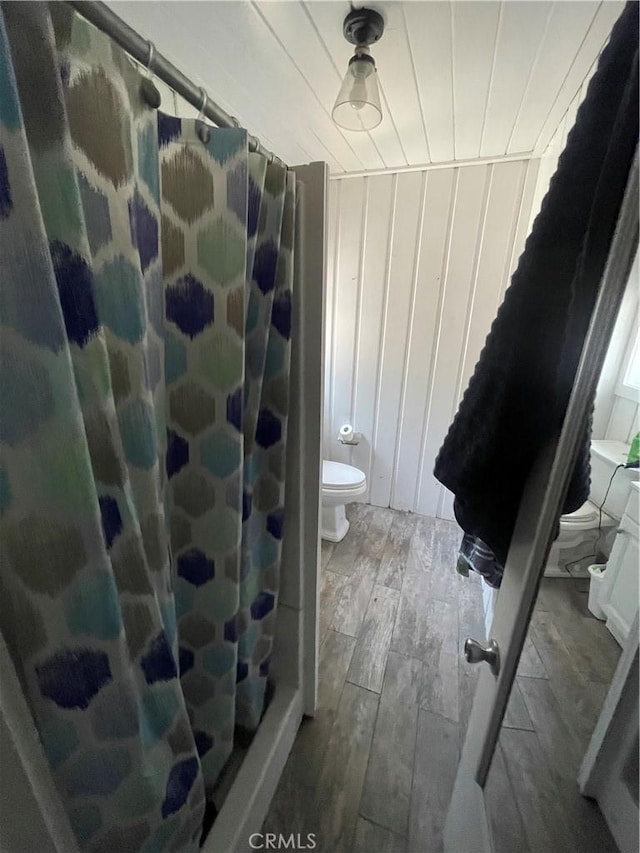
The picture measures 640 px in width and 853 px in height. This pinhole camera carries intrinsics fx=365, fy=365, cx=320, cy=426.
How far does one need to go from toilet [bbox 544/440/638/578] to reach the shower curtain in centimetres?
67

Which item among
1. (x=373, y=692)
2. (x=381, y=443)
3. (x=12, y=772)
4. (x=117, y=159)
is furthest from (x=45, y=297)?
Answer: (x=381, y=443)

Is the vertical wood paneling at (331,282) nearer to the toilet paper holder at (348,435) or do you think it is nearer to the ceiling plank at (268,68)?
the toilet paper holder at (348,435)

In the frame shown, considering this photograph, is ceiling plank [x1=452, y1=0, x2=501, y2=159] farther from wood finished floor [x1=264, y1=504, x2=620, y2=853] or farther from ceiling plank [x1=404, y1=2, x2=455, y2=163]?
wood finished floor [x1=264, y1=504, x2=620, y2=853]

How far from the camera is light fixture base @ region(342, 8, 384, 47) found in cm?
108

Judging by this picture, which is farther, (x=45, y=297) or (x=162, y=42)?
(x=162, y=42)

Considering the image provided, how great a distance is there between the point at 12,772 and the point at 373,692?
139 cm

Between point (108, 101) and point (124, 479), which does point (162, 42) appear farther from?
point (124, 479)

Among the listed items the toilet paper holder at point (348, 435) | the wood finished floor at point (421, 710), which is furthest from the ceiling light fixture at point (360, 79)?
the toilet paper holder at point (348, 435)

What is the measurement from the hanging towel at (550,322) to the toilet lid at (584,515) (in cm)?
5

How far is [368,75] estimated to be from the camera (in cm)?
123

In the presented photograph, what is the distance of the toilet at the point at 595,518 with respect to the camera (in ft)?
2.18

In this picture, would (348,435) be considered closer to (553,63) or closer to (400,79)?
(400,79)

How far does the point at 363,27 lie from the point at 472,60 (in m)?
0.43

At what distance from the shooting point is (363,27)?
3.60 ft
